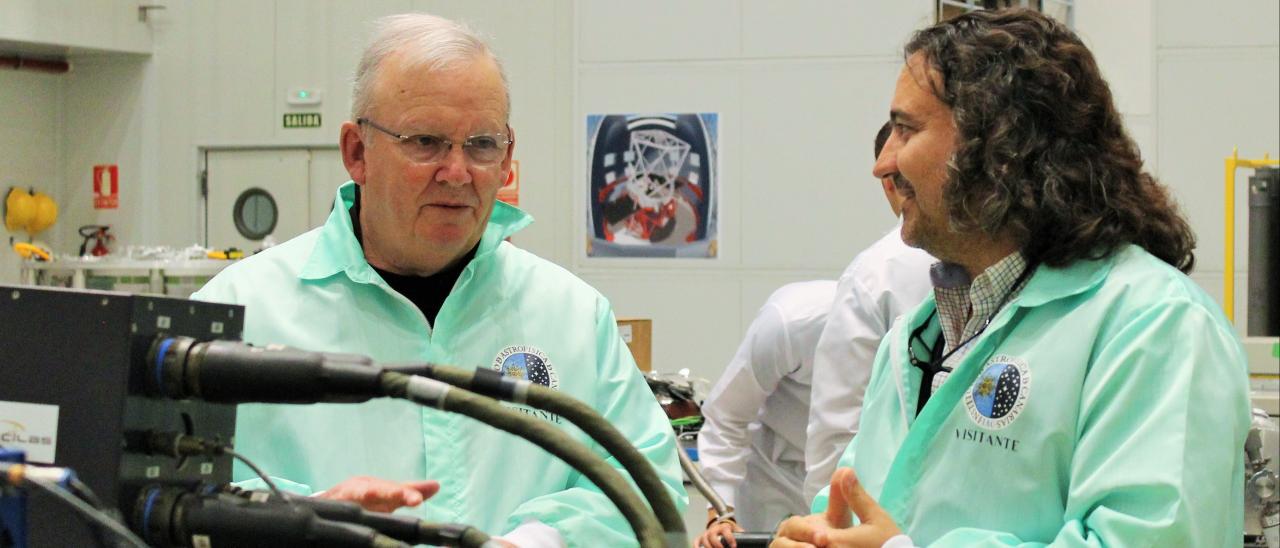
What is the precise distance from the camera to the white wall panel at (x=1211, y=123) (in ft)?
21.9

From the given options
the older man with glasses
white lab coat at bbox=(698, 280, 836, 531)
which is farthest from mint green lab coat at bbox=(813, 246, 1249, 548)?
white lab coat at bbox=(698, 280, 836, 531)

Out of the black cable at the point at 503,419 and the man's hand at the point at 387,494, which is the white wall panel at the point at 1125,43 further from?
the black cable at the point at 503,419

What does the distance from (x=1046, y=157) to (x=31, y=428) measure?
1.16 meters

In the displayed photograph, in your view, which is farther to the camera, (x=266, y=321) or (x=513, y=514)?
→ (x=266, y=321)

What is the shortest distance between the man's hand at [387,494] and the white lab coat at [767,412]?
7.50ft

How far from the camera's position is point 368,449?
167 cm

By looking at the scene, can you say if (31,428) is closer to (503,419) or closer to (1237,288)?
(503,419)

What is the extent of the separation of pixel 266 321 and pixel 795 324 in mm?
1809

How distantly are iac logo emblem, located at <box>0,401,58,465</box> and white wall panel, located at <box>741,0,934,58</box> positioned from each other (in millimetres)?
6367

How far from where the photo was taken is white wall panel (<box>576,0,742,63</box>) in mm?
7219

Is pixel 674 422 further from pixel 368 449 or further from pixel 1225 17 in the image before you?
pixel 1225 17

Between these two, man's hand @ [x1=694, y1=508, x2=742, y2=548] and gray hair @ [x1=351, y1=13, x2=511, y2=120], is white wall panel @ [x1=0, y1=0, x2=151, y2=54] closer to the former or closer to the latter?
man's hand @ [x1=694, y1=508, x2=742, y2=548]

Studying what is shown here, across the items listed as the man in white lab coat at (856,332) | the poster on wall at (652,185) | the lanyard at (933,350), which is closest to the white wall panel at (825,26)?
the poster on wall at (652,185)

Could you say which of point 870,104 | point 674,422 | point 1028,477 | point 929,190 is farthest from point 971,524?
point 870,104
